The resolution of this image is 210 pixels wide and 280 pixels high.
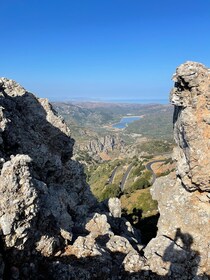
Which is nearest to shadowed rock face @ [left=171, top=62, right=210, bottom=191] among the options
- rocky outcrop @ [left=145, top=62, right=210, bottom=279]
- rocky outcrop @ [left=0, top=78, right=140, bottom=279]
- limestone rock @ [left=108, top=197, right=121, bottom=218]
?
rocky outcrop @ [left=145, top=62, right=210, bottom=279]

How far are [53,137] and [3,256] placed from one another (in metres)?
22.1

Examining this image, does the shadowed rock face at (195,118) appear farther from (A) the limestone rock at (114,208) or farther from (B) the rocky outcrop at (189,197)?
(A) the limestone rock at (114,208)

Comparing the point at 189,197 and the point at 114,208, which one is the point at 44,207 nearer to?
the point at 189,197

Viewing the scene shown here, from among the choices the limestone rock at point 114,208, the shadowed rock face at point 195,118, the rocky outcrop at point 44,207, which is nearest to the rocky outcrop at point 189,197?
the shadowed rock face at point 195,118

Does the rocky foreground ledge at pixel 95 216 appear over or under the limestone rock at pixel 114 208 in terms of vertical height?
over

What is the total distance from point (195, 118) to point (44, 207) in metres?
16.6

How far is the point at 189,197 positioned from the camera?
2886 centimetres

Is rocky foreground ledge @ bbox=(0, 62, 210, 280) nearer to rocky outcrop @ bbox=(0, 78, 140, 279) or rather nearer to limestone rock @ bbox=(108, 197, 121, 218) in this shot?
rocky outcrop @ bbox=(0, 78, 140, 279)

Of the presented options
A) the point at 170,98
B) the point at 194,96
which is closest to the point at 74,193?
the point at 170,98

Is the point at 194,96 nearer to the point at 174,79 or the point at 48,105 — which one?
the point at 174,79

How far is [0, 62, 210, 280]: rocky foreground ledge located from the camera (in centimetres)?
2177

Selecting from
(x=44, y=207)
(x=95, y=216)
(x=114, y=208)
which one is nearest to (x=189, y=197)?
(x=95, y=216)

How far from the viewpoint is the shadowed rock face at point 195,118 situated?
87.4ft

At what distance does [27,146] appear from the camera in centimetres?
3416
